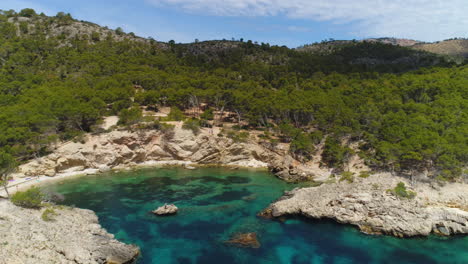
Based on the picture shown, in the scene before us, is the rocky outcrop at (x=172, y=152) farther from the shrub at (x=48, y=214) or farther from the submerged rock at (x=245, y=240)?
the shrub at (x=48, y=214)

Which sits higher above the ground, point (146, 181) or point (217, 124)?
point (217, 124)

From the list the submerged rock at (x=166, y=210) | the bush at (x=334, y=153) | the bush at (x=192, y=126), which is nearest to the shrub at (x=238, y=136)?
Answer: the bush at (x=192, y=126)

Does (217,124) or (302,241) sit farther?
(217,124)

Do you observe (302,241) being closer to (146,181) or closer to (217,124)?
(146,181)

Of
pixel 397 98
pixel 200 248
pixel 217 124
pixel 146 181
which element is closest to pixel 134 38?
pixel 217 124

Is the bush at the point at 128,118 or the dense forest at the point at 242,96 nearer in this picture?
the dense forest at the point at 242,96

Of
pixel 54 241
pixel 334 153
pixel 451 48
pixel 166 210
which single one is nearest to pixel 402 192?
pixel 334 153

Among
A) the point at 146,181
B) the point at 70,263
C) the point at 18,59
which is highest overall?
the point at 18,59
